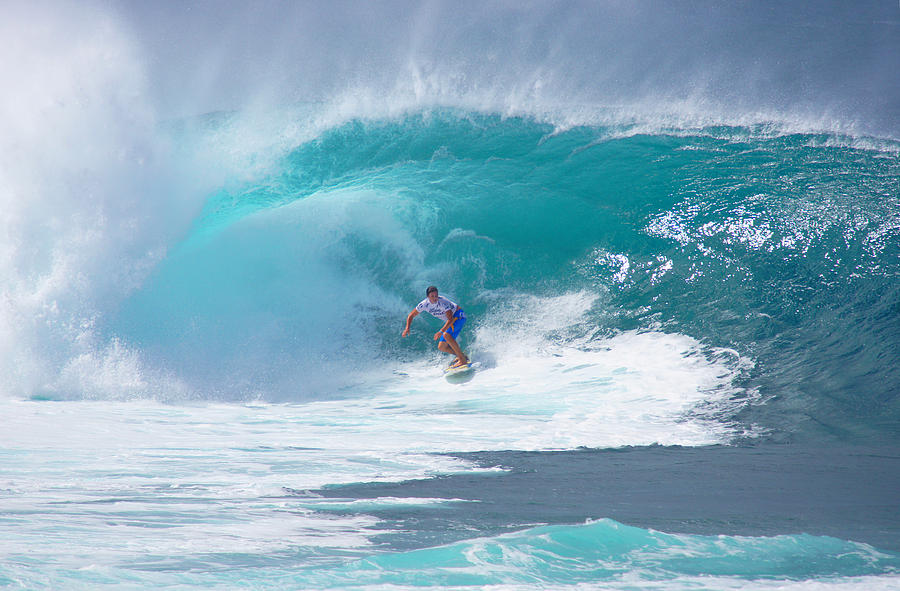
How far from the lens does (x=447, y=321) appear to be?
9.38m

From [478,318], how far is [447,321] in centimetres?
109

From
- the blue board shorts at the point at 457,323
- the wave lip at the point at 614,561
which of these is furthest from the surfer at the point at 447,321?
the wave lip at the point at 614,561

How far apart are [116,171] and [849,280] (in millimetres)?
11028

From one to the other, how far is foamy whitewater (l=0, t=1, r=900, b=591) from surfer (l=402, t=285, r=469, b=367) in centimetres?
39

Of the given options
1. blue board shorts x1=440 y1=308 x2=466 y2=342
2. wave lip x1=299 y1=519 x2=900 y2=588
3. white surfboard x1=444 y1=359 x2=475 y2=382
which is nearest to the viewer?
wave lip x1=299 y1=519 x2=900 y2=588

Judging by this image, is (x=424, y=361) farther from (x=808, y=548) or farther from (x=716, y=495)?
(x=808, y=548)

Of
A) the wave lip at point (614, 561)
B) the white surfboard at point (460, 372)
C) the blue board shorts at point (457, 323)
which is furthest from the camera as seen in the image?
the blue board shorts at point (457, 323)

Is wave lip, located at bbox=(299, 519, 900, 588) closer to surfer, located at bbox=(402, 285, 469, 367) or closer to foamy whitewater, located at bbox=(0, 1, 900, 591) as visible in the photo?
foamy whitewater, located at bbox=(0, 1, 900, 591)

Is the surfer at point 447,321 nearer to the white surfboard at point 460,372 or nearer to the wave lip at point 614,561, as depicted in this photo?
the white surfboard at point 460,372

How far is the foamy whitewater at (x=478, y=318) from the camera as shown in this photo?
148 inches

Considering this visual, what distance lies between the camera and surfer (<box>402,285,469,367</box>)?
30.3 ft

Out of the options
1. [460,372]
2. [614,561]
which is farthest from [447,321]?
[614,561]

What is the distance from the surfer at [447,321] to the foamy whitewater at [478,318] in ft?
1.29

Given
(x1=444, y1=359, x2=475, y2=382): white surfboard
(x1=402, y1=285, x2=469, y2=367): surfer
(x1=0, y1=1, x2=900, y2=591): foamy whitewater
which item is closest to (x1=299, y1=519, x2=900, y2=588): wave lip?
(x1=0, y1=1, x2=900, y2=591): foamy whitewater
